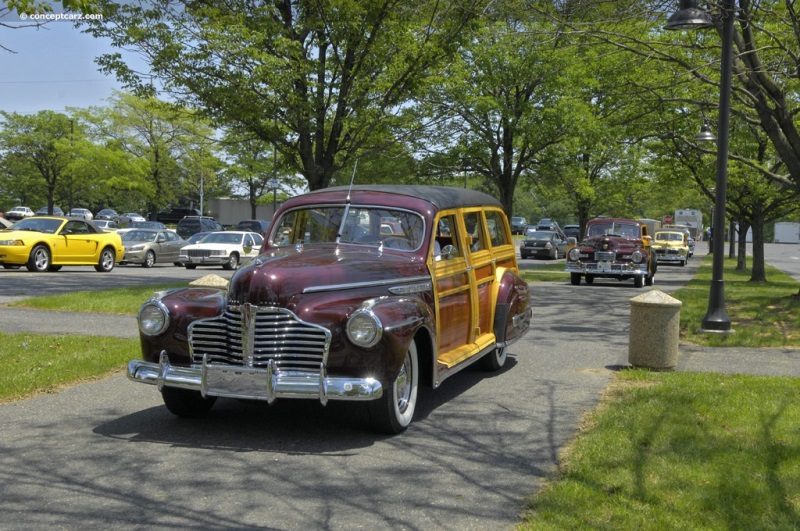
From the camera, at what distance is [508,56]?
29984 millimetres

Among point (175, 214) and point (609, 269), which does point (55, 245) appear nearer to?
point (609, 269)

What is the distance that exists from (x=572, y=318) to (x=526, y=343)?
139 inches

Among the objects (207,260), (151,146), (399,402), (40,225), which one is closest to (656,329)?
(399,402)

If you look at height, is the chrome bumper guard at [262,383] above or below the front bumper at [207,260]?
above

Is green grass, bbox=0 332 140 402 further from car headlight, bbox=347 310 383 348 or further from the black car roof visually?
car headlight, bbox=347 310 383 348

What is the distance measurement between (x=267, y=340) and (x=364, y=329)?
0.73m

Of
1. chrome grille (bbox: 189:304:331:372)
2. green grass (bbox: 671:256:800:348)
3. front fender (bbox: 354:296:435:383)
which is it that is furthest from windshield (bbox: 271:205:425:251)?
green grass (bbox: 671:256:800:348)

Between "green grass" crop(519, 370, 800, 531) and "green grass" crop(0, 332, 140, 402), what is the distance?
17.2ft

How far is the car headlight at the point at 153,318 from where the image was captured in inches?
273

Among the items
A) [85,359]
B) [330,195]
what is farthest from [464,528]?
[85,359]

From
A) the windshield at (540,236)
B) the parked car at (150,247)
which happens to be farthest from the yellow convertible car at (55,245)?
the windshield at (540,236)

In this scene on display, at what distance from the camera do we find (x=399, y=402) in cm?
700

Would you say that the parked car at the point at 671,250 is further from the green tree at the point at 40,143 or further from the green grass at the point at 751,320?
the green tree at the point at 40,143

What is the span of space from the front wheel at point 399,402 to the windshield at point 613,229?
62.0ft
